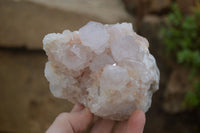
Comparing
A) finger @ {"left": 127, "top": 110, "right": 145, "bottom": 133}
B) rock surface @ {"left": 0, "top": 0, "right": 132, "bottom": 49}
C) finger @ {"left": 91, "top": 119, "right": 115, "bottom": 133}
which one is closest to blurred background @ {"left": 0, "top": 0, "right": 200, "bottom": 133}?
rock surface @ {"left": 0, "top": 0, "right": 132, "bottom": 49}

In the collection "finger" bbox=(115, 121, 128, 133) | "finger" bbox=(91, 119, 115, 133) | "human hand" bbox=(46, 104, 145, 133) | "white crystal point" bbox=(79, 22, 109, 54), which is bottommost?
"finger" bbox=(91, 119, 115, 133)

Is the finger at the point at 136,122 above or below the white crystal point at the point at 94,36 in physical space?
below

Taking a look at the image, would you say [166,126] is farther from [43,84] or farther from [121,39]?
[121,39]

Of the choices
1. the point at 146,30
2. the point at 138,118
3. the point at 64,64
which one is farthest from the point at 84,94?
the point at 146,30

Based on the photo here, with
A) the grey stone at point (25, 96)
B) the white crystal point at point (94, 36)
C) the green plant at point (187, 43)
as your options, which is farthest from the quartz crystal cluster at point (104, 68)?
the grey stone at point (25, 96)

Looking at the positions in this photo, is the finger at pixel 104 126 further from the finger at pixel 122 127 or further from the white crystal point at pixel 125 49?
the white crystal point at pixel 125 49

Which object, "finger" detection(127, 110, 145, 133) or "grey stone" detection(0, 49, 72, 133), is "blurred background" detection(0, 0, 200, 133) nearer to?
"grey stone" detection(0, 49, 72, 133)
